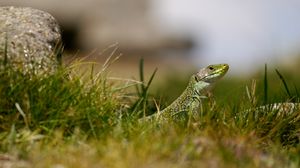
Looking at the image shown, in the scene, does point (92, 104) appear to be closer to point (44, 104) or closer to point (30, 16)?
point (44, 104)

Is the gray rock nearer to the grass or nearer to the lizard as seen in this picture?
the grass

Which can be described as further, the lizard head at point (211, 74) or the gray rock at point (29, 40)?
the lizard head at point (211, 74)

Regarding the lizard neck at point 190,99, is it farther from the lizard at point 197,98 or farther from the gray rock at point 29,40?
the gray rock at point 29,40

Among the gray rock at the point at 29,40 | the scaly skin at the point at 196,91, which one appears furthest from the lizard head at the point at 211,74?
the gray rock at the point at 29,40

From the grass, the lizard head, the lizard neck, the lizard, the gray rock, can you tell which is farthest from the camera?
the lizard head

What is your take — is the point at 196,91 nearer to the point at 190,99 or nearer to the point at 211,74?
the point at 190,99

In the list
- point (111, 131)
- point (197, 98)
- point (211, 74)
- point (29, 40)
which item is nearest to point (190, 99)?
point (197, 98)

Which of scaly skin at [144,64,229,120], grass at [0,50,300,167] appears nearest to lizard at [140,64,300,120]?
scaly skin at [144,64,229,120]

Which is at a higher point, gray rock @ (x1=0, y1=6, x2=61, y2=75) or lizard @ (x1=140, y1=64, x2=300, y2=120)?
gray rock @ (x1=0, y1=6, x2=61, y2=75)
